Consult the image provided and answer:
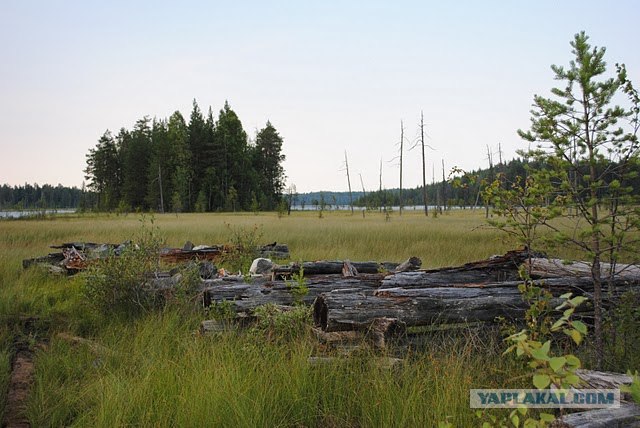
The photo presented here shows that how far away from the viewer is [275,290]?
5094mm

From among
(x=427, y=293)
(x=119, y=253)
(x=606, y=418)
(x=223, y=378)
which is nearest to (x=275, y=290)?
(x=427, y=293)

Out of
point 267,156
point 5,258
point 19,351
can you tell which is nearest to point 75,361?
point 19,351

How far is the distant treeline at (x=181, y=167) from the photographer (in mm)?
63531

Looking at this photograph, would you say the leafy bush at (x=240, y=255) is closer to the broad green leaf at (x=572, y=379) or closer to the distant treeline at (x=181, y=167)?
the broad green leaf at (x=572, y=379)

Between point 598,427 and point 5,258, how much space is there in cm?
1154

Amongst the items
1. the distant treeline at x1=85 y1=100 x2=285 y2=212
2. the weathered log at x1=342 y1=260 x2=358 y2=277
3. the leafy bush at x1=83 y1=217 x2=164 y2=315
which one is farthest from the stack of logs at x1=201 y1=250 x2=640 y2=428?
the distant treeline at x1=85 y1=100 x2=285 y2=212

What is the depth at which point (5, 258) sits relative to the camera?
9750mm

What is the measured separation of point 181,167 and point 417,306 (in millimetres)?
64259

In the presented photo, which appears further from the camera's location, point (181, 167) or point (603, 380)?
point (181, 167)

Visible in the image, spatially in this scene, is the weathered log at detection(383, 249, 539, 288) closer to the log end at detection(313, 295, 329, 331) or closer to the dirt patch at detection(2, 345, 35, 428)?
the log end at detection(313, 295, 329, 331)

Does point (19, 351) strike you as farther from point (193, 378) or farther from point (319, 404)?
point (319, 404)

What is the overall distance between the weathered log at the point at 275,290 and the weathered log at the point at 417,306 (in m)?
0.45

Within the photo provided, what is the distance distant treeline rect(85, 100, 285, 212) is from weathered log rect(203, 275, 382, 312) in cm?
5454

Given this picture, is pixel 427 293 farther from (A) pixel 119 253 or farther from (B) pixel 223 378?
(A) pixel 119 253
